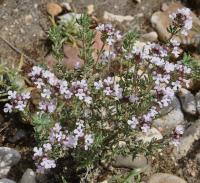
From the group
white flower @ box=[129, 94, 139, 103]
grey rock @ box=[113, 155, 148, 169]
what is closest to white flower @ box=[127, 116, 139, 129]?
white flower @ box=[129, 94, 139, 103]

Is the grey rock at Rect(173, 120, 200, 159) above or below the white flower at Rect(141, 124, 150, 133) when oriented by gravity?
below

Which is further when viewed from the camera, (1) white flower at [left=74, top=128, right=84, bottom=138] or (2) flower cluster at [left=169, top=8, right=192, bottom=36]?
(2) flower cluster at [left=169, top=8, right=192, bottom=36]

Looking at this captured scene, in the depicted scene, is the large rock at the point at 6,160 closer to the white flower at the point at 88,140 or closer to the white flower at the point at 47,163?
the white flower at the point at 47,163

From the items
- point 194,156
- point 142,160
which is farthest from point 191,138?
point 142,160

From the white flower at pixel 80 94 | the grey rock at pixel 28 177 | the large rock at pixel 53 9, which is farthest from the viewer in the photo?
the large rock at pixel 53 9

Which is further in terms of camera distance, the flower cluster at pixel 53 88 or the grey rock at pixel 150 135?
the grey rock at pixel 150 135

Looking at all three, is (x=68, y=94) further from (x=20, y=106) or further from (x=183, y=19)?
(x=183, y=19)

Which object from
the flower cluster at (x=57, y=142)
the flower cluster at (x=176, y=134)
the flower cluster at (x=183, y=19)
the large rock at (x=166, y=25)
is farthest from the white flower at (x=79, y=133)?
the large rock at (x=166, y=25)

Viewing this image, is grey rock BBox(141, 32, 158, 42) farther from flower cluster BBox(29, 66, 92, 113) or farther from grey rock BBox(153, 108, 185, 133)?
flower cluster BBox(29, 66, 92, 113)
